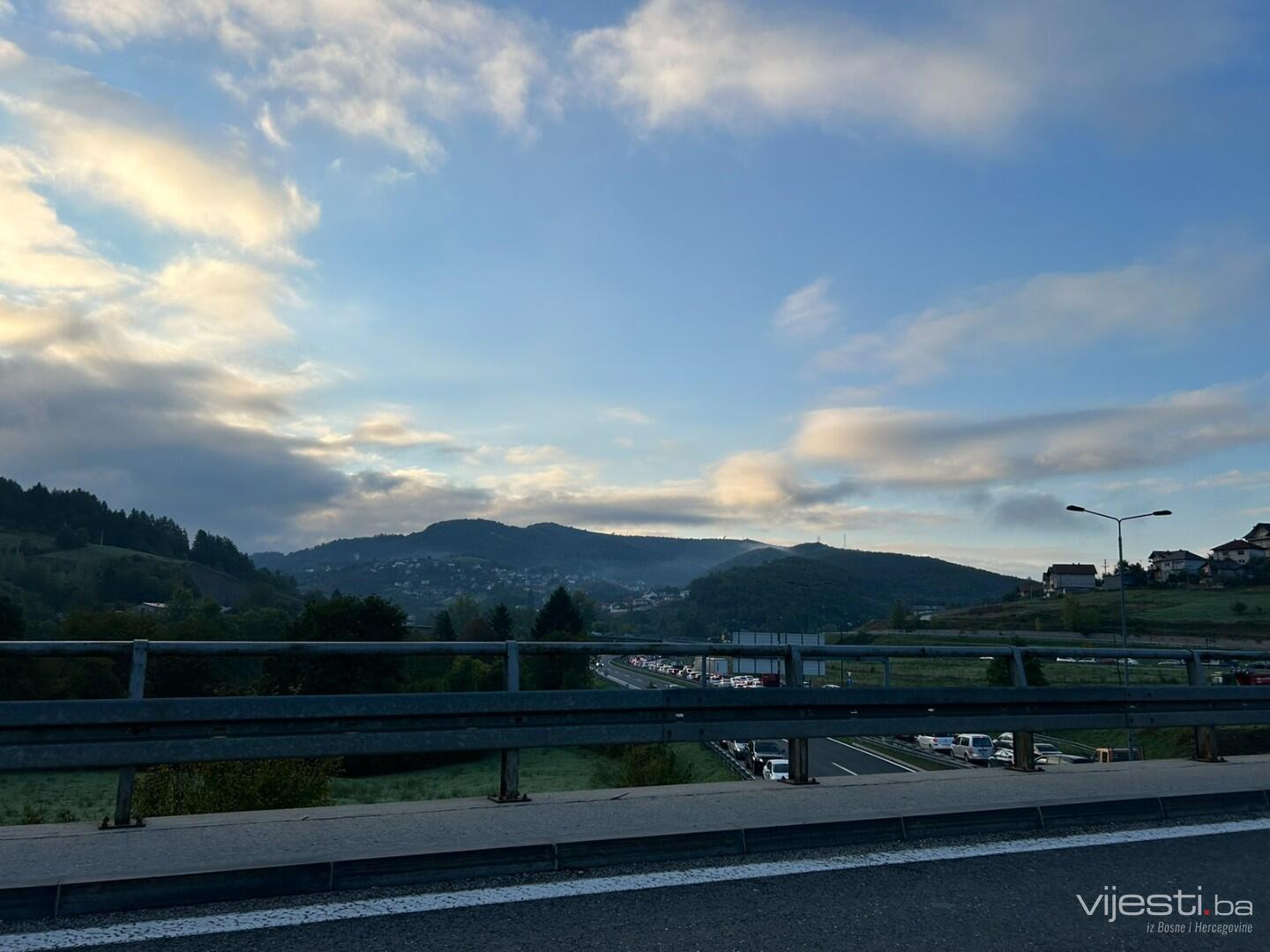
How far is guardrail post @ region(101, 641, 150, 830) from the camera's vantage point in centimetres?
600

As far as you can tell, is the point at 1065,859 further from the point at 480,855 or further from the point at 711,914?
the point at 480,855

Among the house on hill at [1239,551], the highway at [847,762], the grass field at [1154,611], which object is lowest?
the highway at [847,762]

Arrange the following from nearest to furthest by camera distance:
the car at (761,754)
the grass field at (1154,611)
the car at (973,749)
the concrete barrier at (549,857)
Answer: the concrete barrier at (549,857) < the car at (761,754) < the car at (973,749) < the grass field at (1154,611)

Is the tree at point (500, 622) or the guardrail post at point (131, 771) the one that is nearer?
the guardrail post at point (131, 771)

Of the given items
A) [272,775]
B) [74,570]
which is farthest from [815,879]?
[74,570]

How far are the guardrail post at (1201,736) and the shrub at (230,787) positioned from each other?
939 centimetres

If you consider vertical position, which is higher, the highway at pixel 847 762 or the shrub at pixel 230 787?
the shrub at pixel 230 787

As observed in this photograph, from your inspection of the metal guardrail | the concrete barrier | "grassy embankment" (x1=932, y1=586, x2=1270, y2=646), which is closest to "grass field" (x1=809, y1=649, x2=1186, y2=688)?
"grassy embankment" (x1=932, y1=586, x2=1270, y2=646)

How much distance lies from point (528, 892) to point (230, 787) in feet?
28.4

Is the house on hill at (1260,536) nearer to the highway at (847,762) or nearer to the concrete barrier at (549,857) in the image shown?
the highway at (847,762)

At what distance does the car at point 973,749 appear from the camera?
1662 inches

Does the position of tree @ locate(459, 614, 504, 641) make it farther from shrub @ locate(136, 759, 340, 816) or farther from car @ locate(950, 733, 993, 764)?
shrub @ locate(136, 759, 340, 816)

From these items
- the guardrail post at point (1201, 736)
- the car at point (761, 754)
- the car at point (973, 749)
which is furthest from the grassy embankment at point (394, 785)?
the car at point (973, 749)

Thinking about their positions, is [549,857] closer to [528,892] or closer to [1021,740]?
[528,892]
